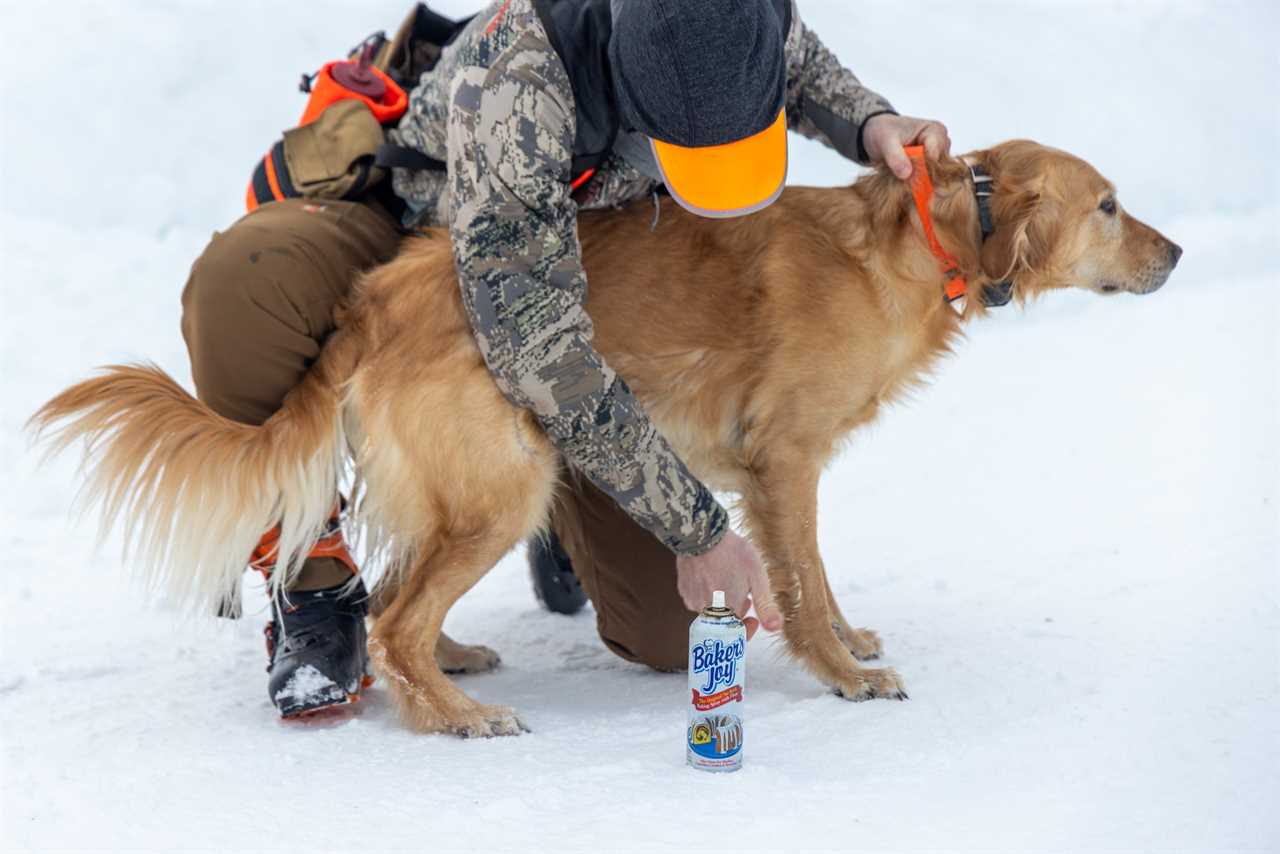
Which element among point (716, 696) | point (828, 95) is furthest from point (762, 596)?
point (828, 95)

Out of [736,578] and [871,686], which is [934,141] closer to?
[736,578]

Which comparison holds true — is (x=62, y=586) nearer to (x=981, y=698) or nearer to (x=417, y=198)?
(x=417, y=198)

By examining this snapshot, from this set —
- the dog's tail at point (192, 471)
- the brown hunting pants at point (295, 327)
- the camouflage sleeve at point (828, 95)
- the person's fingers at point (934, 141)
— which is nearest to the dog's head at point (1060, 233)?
the person's fingers at point (934, 141)

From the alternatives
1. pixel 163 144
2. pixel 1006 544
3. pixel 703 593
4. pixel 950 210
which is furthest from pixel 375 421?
pixel 163 144

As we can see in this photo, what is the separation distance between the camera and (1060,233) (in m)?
2.71

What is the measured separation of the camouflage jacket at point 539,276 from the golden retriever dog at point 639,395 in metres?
0.15

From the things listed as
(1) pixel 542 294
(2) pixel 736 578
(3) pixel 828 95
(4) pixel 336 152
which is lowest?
(2) pixel 736 578

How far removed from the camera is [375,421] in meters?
2.42

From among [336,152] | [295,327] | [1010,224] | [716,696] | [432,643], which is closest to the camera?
[716,696]

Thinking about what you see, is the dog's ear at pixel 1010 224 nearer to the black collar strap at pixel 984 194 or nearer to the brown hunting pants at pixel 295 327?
the black collar strap at pixel 984 194

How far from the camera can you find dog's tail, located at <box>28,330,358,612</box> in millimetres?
2260

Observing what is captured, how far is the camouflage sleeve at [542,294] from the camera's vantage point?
7.39 feet

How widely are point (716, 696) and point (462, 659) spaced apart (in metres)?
0.98

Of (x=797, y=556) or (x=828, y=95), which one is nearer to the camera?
(x=797, y=556)
